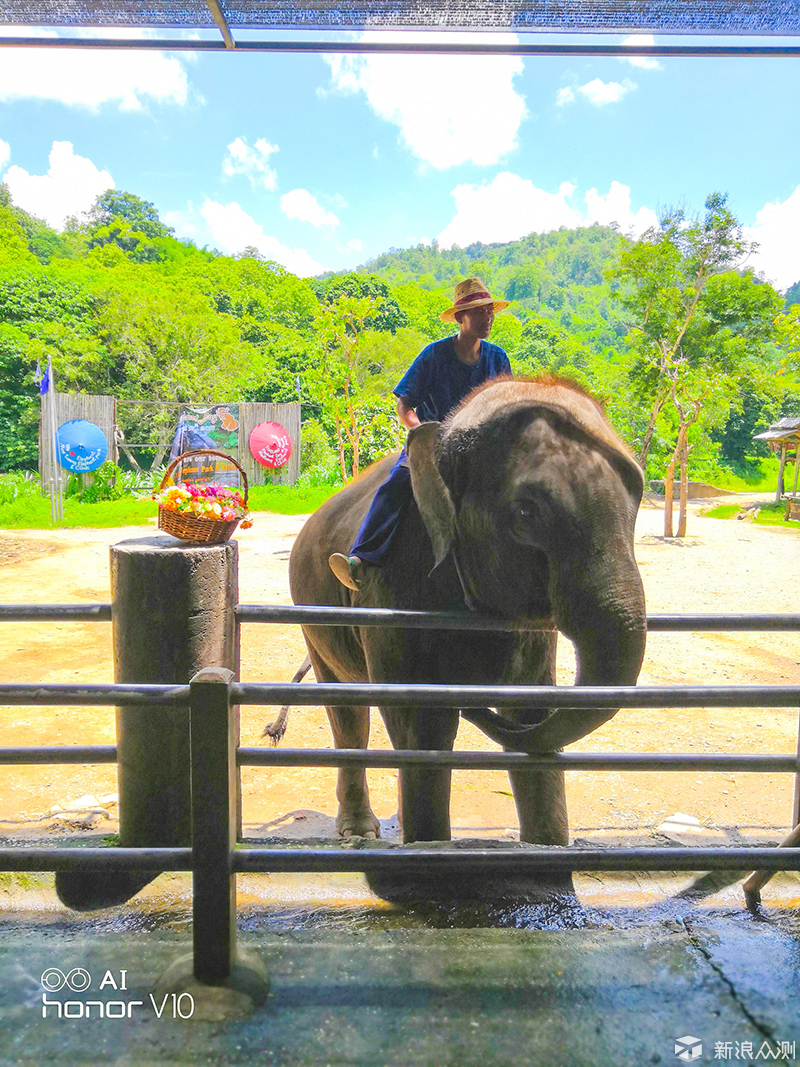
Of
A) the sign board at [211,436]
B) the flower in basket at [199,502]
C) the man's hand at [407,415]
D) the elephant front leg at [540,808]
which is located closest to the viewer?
the flower in basket at [199,502]

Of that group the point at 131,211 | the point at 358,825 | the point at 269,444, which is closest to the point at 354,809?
the point at 358,825

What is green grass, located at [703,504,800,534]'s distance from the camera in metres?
20.9

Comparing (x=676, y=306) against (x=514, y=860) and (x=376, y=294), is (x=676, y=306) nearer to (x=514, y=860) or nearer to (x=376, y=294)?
(x=514, y=860)

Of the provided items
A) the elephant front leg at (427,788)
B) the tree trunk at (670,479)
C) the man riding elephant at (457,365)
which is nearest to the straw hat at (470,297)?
the man riding elephant at (457,365)

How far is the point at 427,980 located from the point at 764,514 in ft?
A: 77.8

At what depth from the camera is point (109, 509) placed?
17812mm

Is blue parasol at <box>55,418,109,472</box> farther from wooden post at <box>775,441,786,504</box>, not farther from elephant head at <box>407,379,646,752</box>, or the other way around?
wooden post at <box>775,441,786,504</box>

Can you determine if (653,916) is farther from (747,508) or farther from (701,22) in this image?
(747,508)

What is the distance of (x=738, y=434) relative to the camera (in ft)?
124

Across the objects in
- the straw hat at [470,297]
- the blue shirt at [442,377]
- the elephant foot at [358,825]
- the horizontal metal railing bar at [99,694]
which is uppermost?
the straw hat at [470,297]

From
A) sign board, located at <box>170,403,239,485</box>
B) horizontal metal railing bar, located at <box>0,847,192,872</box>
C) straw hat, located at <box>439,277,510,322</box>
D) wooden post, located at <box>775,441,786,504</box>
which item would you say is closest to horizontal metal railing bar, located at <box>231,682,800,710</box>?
horizontal metal railing bar, located at <box>0,847,192,872</box>

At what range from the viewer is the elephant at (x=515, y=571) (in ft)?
7.15

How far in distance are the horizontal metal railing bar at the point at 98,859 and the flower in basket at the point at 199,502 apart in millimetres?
1106

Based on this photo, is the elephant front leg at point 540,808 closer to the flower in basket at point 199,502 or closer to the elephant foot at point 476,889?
the elephant foot at point 476,889
